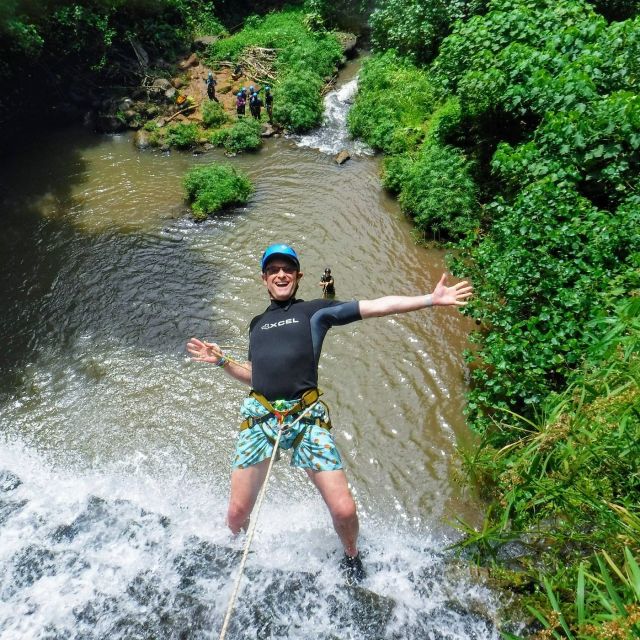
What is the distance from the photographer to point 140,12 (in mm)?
15852

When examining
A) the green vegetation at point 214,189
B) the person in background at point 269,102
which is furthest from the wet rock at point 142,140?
the person in background at point 269,102

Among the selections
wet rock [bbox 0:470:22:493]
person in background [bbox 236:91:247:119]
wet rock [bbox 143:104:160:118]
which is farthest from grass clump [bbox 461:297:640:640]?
wet rock [bbox 143:104:160:118]

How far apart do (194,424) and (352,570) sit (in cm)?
282

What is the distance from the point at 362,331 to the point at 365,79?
34.5ft

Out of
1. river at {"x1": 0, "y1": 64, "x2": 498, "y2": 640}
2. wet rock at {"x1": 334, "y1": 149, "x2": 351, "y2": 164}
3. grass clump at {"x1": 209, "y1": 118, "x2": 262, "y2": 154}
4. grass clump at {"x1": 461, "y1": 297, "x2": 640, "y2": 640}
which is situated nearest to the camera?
grass clump at {"x1": 461, "y1": 297, "x2": 640, "y2": 640}

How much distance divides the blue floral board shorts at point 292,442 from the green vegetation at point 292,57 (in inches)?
470

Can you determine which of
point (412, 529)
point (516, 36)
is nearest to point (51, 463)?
point (412, 529)

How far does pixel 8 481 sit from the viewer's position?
510cm

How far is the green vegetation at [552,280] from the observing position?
3.15 meters

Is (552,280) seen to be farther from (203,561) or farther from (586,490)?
(203,561)

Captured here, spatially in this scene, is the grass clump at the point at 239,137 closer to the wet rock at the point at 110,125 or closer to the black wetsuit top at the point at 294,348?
the wet rock at the point at 110,125

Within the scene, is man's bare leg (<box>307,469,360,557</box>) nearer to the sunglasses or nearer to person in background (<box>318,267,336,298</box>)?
the sunglasses

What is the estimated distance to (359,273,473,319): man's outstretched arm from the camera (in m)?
3.28

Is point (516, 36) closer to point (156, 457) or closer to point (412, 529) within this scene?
point (412, 529)
